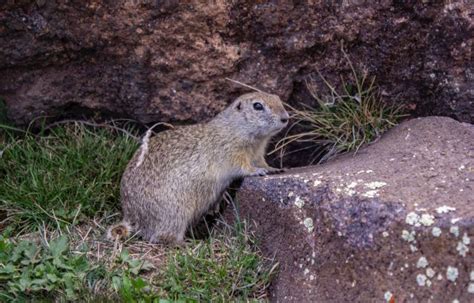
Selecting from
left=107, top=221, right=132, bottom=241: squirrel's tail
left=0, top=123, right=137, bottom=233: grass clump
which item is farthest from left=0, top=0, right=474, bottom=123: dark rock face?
left=107, top=221, right=132, bottom=241: squirrel's tail

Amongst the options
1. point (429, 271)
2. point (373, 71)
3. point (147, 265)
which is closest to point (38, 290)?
point (147, 265)

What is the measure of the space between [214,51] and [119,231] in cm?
181

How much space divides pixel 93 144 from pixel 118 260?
1389 millimetres

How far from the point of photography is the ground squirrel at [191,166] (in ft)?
20.9

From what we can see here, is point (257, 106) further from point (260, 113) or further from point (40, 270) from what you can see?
point (40, 270)

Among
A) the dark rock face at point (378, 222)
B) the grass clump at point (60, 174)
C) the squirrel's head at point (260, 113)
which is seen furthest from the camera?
the squirrel's head at point (260, 113)

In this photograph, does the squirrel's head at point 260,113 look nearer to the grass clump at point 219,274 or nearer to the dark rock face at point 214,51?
the dark rock face at point 214,51

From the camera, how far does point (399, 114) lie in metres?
6.88

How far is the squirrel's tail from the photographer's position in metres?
6.27

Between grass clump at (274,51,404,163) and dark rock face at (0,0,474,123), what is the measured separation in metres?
0.12

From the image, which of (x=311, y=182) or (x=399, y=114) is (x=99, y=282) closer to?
(x=311, y=182)

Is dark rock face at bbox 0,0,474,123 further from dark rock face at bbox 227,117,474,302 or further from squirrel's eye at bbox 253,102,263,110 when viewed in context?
dark rock face at bbox 227,117,474,302

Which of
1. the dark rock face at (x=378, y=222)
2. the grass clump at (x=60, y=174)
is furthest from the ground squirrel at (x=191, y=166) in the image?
the dark rock face at (x=378, y=222)

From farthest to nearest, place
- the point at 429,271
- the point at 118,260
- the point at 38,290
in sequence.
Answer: the point at 118,260 → the point at 38,290 → the point at 429,271
